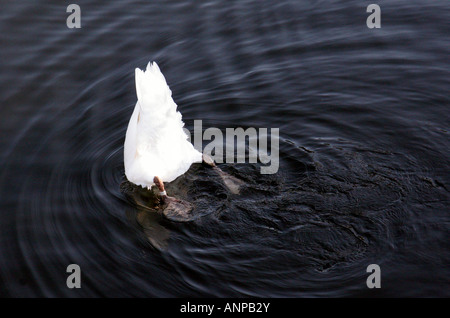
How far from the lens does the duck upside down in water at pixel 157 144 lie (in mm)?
5938

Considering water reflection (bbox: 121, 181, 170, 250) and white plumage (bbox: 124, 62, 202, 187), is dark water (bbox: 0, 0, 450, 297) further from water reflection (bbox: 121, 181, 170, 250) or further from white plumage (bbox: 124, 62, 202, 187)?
white plumage (bbox: 124, 62, 202, 187)

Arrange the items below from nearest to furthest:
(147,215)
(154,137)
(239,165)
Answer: (154,137) < (147,215) < (239,165)

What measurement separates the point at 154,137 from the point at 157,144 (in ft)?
0.37

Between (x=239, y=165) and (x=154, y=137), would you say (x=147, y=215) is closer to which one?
(x=154, y=137)

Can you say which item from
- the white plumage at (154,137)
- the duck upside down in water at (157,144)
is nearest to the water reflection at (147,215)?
the duck upside down in water at (157,144)

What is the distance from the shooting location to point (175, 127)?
6.45 metres

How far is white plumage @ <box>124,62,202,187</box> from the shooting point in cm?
593

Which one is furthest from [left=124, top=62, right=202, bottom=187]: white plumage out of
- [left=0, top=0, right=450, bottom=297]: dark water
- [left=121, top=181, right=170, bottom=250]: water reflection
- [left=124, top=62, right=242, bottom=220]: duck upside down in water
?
[left=0, top=0, right=450, bottom=297]: dark water

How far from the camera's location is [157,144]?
6.34 metres

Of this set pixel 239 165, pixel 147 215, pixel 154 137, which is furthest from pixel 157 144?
pixel 239 165

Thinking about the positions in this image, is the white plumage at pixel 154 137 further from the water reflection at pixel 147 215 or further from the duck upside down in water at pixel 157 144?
the water reflection at pixel 147 215
